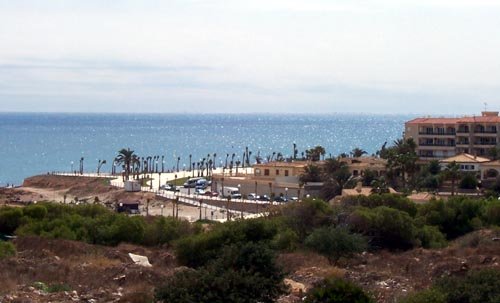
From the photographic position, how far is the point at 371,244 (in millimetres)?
40656

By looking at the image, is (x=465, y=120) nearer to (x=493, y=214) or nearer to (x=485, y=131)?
(x=485, y=131)

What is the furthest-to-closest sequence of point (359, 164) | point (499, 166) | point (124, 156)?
point (124, 156), point (359, 164), point (499, 166)

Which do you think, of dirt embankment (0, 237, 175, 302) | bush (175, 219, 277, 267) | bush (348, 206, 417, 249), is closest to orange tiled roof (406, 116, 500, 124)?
bush (348, 206, 417, 249)

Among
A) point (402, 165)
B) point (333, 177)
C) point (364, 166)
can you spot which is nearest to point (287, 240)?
point (402, 165)

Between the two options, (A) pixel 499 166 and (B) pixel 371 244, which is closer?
(B) pixel 371 244

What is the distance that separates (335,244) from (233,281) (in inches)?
528

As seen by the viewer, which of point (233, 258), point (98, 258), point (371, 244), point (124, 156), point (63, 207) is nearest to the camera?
point (233, 258)

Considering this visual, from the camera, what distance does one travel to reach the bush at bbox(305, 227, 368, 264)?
35.2 metres

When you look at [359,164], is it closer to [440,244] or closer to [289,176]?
[289,176]

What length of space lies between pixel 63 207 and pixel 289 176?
130ft

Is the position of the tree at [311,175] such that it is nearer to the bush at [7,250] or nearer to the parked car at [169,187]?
the parked car at [169,187]

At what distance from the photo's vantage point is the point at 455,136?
87.8 m

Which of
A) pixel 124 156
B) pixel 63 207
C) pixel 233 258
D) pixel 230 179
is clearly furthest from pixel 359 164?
pixel 233 258

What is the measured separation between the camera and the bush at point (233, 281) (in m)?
21.6
